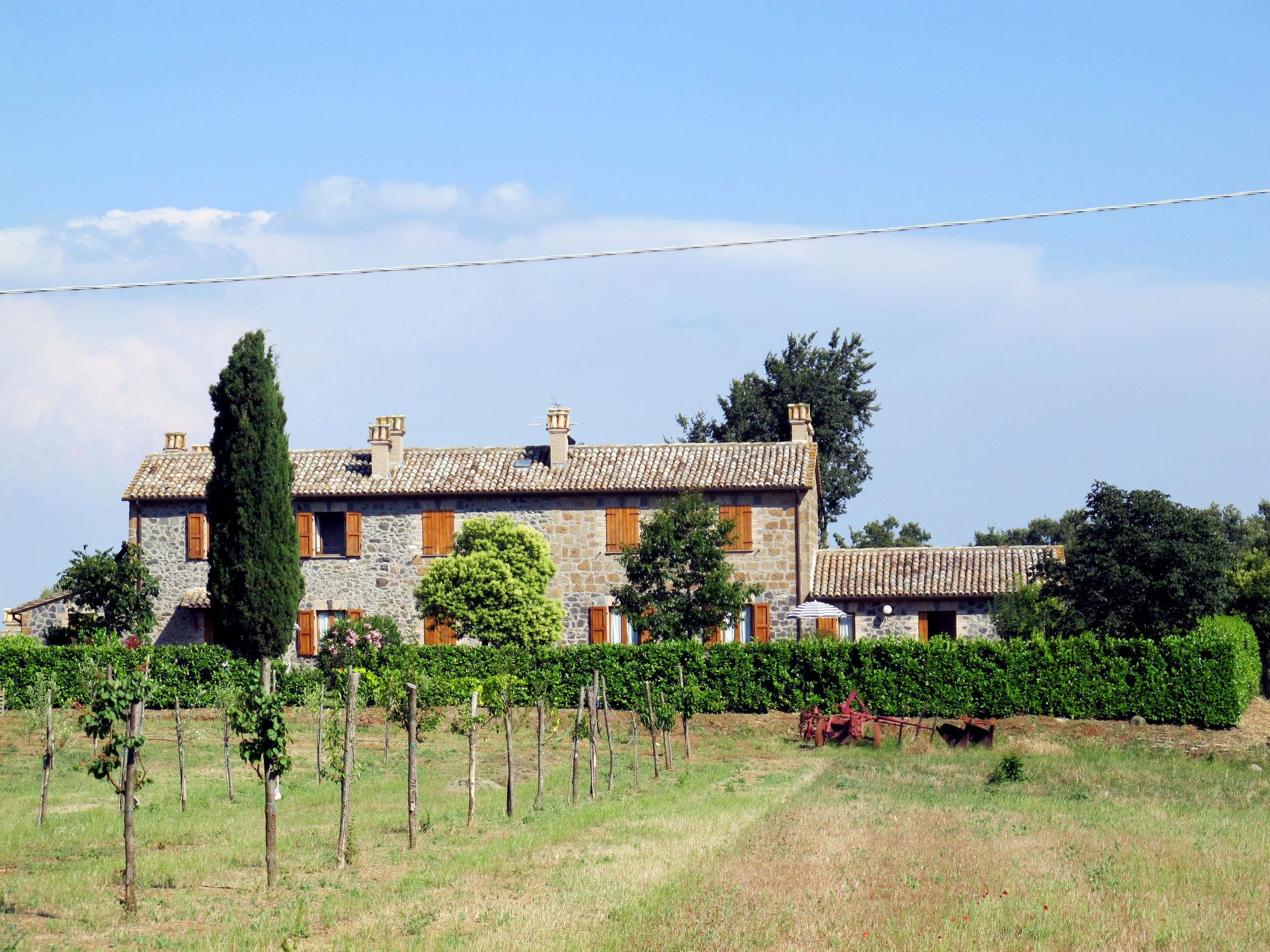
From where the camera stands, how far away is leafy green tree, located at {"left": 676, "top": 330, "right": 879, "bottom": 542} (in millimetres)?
58938

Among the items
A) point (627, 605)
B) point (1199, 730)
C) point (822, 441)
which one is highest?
point (822, 441)

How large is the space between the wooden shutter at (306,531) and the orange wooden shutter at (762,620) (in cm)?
1303

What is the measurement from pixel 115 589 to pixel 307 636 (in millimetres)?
5492

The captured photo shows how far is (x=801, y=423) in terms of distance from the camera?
148 ft

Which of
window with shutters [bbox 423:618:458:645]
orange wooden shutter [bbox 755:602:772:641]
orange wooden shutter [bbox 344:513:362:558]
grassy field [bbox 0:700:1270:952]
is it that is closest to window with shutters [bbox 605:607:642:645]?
orange wooden shutter [bbox 755:602:772:641]

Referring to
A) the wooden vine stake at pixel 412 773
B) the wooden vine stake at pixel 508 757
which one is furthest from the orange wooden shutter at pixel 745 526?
the wooden vine stake at pixel 412 773

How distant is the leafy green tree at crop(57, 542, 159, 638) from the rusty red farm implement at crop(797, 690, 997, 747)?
1899 centimetres

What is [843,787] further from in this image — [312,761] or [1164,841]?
[312,761]

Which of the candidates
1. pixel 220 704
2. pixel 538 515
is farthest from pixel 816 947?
pixel 538 515

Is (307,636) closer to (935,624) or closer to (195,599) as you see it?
(195,599)

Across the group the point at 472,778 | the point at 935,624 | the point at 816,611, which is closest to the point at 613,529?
the point at 816,611

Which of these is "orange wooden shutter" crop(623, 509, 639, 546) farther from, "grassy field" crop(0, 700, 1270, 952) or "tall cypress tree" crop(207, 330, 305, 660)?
"grassy field" crop(0, 700, 1270, 952)

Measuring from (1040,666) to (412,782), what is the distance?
1959 centimetres

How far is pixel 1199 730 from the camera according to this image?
32062 mm
